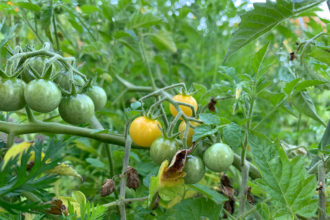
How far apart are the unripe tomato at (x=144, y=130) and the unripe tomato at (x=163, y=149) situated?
2.2 inches

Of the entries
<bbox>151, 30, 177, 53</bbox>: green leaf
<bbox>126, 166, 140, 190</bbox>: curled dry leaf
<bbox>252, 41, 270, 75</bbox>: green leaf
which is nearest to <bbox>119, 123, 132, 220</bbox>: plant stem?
<bbox>126, 166, 140, 190</bbox>: curled dry leaf

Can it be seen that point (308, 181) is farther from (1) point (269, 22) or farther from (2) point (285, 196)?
(1) point (269, 22)

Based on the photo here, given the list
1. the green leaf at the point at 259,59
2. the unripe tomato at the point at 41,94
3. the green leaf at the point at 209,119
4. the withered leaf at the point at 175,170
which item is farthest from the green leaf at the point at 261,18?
the unripe tomato at the point at 41,94

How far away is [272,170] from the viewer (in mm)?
623

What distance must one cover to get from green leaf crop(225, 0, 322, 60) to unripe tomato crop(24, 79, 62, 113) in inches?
15.8

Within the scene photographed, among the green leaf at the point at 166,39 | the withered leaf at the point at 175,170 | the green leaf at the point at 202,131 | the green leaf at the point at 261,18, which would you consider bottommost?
the withered leaf at the point at 175,170

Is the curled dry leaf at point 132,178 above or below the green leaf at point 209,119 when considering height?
below

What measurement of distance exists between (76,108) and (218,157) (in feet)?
1.05

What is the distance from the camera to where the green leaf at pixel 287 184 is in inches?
23.5

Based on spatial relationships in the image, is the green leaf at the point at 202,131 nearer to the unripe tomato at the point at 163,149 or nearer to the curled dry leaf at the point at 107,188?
the unripe tomato at the point at 163,149

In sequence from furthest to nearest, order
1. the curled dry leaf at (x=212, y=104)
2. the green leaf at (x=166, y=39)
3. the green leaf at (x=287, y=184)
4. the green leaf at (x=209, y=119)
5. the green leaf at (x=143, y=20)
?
the green leaf at (x=166, y=39)
the green leaf at (x=143, y=20)
the curled dry leaf at (x=212, y=104)
the green leaf at (x=209, y=119)
the green leaf at (x=287, y=184)

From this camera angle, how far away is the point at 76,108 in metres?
0.74

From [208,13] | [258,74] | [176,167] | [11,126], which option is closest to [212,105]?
[258,74]

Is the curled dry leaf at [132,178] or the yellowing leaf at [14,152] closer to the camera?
the yellowing leaf at [14,152]
